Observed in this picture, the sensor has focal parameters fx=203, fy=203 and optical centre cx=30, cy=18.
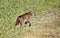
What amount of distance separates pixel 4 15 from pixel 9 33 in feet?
5.44

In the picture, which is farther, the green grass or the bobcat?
the bobcat

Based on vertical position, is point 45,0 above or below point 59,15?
above

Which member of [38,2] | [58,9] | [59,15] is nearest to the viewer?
[59,15]

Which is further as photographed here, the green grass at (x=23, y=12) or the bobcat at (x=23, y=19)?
the bobcat at (x=23, y=19)

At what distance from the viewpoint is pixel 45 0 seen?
9945 millimetres

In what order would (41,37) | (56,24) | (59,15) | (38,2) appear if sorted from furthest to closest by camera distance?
(38,2) → (59,15) → (56,24) → (41,37)

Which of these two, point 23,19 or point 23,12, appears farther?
point 23,12

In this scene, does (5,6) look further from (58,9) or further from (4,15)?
(58,9)

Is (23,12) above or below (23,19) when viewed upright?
above

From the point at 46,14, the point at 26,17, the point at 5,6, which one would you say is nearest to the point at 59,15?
the point at 46,14

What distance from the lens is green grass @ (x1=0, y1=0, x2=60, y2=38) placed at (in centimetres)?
724

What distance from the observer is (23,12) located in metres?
8.86

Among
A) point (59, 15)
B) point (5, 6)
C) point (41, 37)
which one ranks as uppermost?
point (5, 6)

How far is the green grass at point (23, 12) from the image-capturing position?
7238mm
